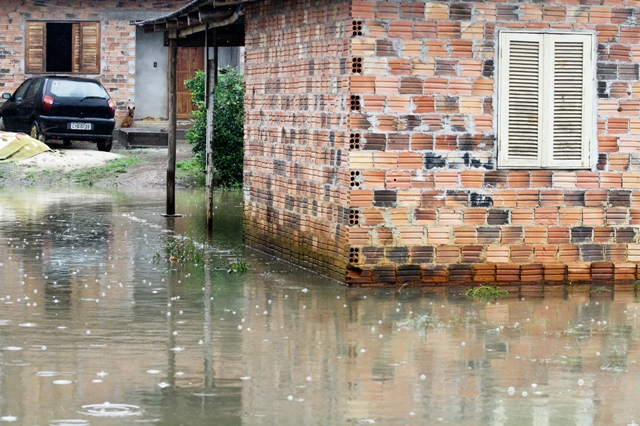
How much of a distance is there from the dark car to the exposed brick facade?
52.6 feet

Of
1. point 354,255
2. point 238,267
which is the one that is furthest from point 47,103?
point 354,255

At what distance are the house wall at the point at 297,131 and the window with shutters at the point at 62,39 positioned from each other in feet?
62.5

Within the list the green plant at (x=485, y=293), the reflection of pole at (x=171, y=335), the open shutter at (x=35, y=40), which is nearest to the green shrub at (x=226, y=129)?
the open shutter at (x=35, y=40)

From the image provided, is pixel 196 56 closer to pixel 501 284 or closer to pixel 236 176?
pixel 236 176

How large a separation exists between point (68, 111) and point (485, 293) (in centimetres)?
1816

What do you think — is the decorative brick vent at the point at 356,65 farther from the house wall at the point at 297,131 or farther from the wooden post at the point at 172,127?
the wooden post at the point at 172,127

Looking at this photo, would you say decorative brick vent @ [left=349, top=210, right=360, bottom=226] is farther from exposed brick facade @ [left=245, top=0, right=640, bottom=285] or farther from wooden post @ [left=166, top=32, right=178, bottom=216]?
wooden post @ [left=166, top=32, right=178, bottom=216]

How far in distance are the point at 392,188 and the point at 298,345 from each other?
3.52 metres

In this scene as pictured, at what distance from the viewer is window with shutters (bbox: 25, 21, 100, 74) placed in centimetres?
3516

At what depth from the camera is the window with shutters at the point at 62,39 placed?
35.2m

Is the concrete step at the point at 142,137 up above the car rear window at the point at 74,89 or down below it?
below

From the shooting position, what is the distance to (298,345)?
10.1m

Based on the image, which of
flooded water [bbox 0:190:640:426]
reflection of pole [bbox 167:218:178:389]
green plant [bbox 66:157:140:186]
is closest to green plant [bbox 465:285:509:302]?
flooded water [bbox 0:190:640:426]

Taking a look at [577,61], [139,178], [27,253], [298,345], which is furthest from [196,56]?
[298,345]
